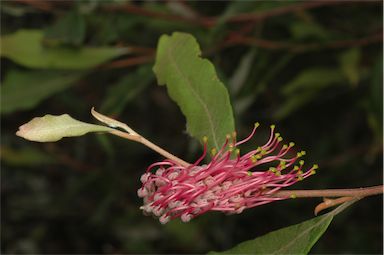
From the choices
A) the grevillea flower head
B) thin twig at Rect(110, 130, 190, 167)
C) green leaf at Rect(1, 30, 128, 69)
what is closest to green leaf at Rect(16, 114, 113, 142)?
thin twig at Rect(110, 130, 190, 167)

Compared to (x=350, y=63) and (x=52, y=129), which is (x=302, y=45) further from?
(x=52, y=129)

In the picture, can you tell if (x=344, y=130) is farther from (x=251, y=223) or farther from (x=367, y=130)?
(x=251, y=223)

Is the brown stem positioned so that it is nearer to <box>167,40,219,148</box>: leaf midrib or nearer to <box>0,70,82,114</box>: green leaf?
<box>167,40,219,148</box>: leaf midrib

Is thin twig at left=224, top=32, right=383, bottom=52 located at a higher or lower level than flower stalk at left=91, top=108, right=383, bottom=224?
higher

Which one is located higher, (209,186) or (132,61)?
(132,61)

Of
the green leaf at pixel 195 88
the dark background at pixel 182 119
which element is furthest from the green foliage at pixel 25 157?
the green leaf at pixel 195 88

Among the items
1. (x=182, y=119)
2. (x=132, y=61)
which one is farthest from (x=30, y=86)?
(x=182, y=119)

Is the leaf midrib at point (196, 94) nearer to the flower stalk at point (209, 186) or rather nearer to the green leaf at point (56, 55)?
the flower stalk at point (209, 186)
